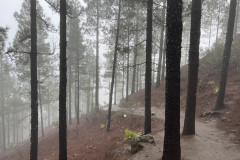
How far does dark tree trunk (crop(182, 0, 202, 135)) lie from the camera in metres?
7.04

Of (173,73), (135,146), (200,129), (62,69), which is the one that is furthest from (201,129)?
(62,69)

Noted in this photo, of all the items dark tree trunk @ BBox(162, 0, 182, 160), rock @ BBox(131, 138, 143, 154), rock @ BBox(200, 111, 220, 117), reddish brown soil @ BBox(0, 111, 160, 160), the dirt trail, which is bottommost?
reddish brown soil @ BBox(0, 111, 160, 160)

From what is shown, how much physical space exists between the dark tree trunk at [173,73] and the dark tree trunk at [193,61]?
11.0ft

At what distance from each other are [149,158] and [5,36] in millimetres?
10173

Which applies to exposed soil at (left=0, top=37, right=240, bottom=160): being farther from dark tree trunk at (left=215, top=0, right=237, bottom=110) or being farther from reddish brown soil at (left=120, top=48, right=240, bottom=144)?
dark tree trunk at (left=215, top=0, right=237, bottom=110)

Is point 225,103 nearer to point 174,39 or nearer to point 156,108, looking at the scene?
point 156,108

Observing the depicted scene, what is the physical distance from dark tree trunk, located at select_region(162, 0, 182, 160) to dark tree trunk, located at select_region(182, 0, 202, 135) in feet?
11.0

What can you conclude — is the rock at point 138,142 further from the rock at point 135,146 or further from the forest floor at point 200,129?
the forest floor at point 200,129

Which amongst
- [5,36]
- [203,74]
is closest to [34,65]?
[5,36]

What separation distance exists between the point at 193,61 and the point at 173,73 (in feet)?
11.6

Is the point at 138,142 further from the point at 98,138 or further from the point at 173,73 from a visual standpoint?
the point at 98,138

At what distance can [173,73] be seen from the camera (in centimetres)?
424

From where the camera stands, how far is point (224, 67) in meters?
9.65

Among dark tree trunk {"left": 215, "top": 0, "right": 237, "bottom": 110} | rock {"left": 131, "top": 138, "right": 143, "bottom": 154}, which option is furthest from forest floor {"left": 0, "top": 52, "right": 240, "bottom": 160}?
dark tree trunk {"left": 215, "top": 0, "right": 237, "bottom": 110}
